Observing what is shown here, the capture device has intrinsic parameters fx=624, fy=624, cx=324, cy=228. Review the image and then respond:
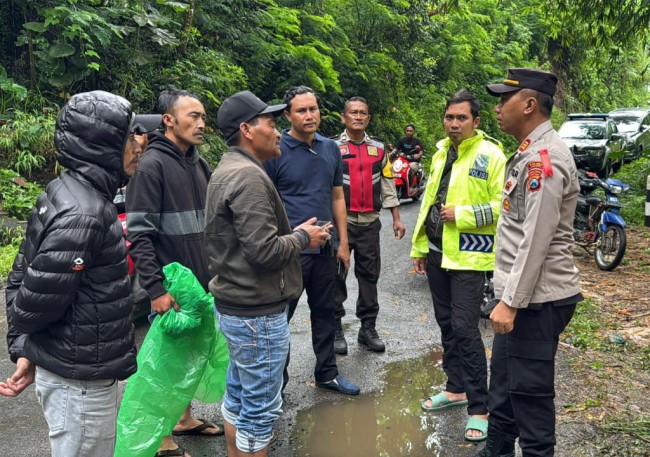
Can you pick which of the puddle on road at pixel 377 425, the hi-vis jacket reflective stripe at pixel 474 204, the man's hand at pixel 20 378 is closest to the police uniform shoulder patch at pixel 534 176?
the hi-vis jacket reflective stripe at pixel 474 204

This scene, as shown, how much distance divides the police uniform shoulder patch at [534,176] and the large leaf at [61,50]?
8.89 meters

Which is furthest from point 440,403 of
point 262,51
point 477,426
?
point 262,51

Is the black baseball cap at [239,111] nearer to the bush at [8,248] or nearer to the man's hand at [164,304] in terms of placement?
the man's hand at [164,304]

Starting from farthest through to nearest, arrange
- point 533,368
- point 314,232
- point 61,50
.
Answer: point 61,50
point 314,232
point 533,368

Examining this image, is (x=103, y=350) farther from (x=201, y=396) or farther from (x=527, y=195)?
(x=527, y=195)

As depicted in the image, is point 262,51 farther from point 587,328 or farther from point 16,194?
point 587,328

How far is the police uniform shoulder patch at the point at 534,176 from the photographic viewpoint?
2885 mm

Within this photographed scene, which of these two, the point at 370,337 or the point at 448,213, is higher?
the point at 448,213

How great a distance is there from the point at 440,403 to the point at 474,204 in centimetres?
140

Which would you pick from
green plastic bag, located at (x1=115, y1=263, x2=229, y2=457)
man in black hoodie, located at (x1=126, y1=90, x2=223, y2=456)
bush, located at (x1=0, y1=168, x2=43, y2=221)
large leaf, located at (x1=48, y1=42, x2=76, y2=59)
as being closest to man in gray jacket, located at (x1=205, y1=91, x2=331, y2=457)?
green plastic bag, located at (x1=115, y1=263, x2=229, y2=457)

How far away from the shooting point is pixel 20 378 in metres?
2.55

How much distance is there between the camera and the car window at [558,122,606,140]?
18438 mm

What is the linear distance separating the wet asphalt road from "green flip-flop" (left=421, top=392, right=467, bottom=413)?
5cm

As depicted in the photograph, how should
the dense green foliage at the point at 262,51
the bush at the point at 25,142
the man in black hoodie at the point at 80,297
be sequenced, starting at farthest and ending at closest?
the dense green foliage at the point at 262,51 < the bush at the point at 25,142 < the man in black hoodie at the point at 80,297
